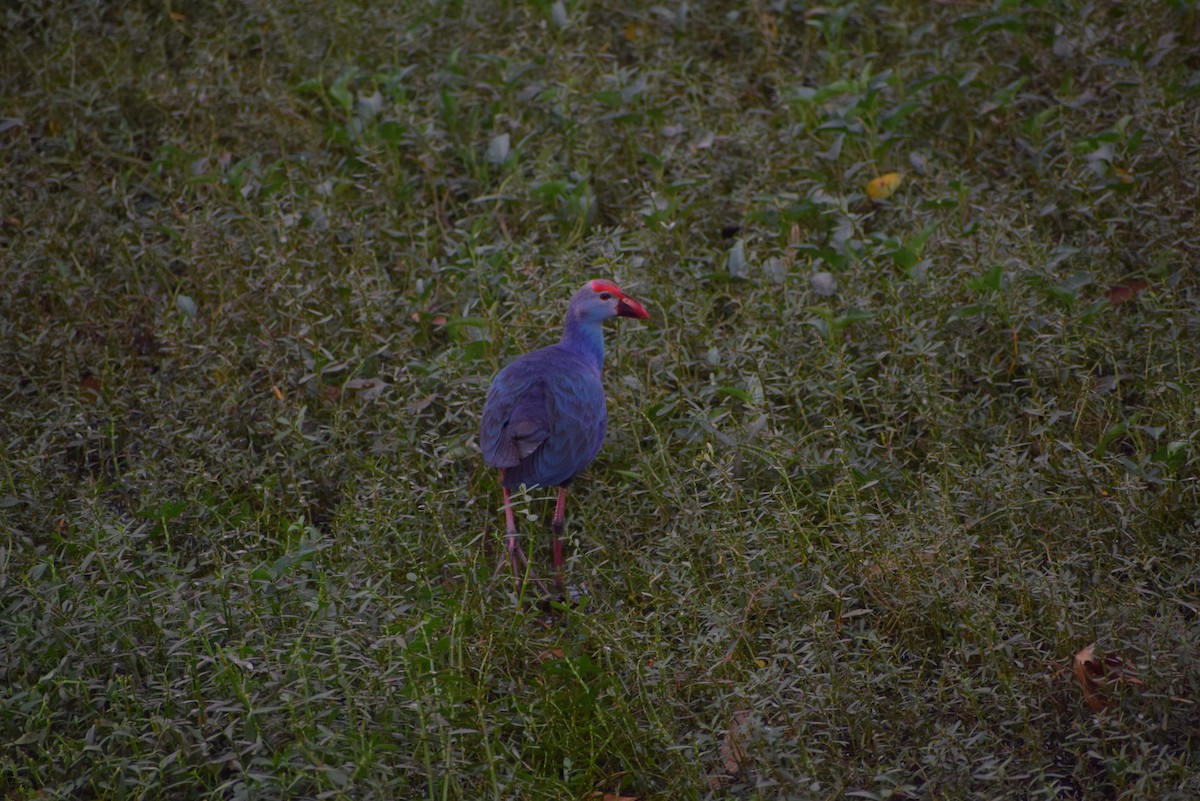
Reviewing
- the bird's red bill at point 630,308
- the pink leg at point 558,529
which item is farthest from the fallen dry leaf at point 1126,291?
the pink leg at point 558,529

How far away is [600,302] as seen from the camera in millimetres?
4320

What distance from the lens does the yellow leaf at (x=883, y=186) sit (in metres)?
5.22

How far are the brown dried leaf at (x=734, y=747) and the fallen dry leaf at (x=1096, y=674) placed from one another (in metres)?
0.90

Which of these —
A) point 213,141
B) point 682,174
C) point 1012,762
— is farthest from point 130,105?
point 1012,762

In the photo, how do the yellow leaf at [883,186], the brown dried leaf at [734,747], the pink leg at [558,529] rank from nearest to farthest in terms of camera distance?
the brown dried leaf at [734,747] < the pink leg at [558,529] < the yellow leaf at [883,186]

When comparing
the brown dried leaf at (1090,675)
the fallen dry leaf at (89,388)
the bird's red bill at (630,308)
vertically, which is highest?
the bird's red bill at (630,308)

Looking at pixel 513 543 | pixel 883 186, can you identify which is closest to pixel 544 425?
pixel 513 543

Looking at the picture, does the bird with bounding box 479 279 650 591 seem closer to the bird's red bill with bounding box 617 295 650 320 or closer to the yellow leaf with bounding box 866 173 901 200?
the bird's red bill with bounding box 617 295 650 320

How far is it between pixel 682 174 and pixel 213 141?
89.6 inches

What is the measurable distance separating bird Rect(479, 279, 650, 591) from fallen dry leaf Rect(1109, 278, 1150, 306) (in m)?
2.07

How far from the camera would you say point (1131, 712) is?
304 centimetres

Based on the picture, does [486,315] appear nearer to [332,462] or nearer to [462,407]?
[462,407]

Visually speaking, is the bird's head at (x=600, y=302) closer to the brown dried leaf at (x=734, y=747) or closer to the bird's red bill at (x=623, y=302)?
the bird's red bill at (x=623, y=302)

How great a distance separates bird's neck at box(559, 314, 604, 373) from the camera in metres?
4.29
